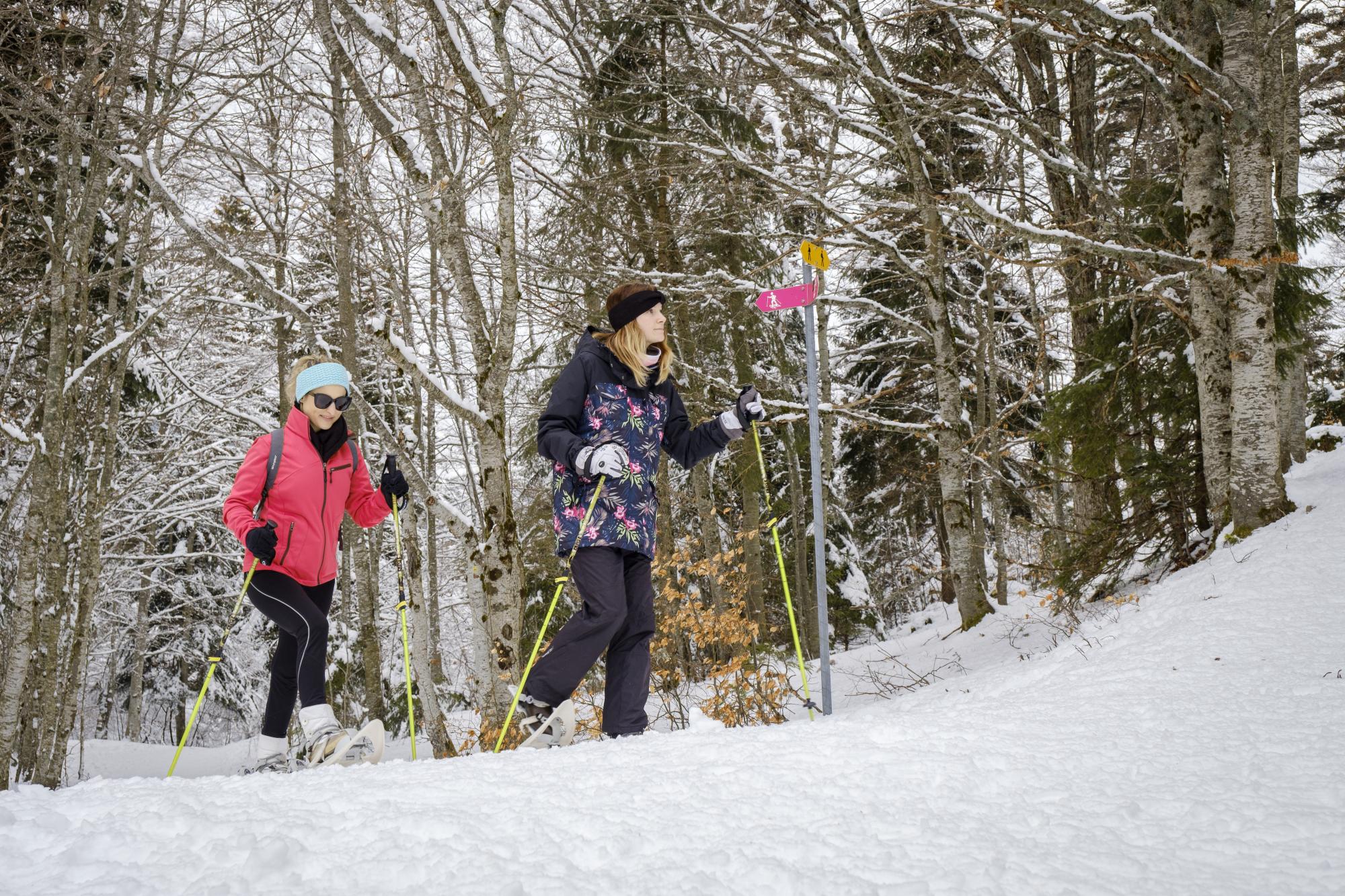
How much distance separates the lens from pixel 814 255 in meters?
4.61

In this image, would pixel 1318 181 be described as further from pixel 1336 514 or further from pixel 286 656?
pixel 286 656

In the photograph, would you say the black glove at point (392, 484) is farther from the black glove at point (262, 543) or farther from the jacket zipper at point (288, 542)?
the black glove at point (262, 543)

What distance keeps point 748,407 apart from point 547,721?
1.68 metres

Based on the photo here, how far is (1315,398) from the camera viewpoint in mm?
16891

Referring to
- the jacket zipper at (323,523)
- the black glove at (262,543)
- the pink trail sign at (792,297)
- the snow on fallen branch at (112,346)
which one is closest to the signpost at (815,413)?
the pink trail sign at (792,297)

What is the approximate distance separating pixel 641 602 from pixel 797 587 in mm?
11145

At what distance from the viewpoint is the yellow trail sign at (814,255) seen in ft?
15.0

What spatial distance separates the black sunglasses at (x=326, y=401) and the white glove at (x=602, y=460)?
1394 mm

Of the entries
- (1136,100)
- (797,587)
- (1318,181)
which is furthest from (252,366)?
(1318,181)

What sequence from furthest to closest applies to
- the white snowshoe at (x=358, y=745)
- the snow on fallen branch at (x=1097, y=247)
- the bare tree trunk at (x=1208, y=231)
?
the bare tree trunk at (x=1208, y=231), the snow on fallen branch at (x=1097, y=247), the white snowshoe at (x=358, y=745)

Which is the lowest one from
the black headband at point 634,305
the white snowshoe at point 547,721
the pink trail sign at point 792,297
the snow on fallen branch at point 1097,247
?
the white snowshoe at point 547,721

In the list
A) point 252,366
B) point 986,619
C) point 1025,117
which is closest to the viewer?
point 1025,117

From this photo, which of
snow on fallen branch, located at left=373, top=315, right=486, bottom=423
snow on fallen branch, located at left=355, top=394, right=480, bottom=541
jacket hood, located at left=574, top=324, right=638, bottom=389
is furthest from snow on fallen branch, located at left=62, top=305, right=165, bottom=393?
jacket hood, located at left=574, top=324, right=638, bottom=389

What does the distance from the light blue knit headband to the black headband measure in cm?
139
